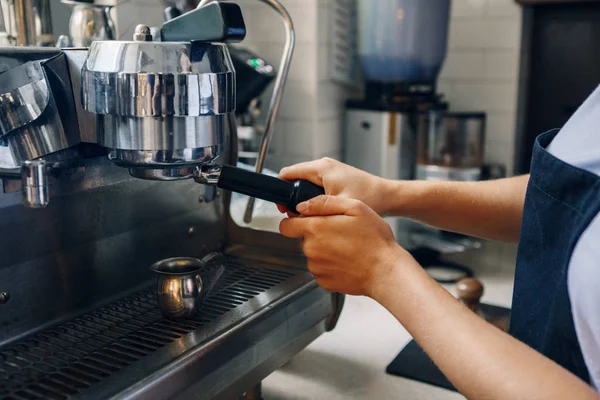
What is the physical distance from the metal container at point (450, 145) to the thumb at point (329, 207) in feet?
3.39

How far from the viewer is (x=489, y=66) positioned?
2010 mm

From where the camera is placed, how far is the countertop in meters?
0.87

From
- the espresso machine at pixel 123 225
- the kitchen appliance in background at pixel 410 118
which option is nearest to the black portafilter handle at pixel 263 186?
the espresso machine at pixel 123 225

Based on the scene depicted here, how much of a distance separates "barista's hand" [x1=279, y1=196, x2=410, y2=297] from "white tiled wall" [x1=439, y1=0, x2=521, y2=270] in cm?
151

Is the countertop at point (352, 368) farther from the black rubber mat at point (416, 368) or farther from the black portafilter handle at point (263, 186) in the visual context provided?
the black portafilter handle at point (263, 186)

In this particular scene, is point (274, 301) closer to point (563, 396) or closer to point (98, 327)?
point (98, 327)

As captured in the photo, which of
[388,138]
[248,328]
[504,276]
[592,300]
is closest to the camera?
[592,300]

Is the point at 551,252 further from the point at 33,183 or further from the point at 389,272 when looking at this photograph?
the point at 33,183

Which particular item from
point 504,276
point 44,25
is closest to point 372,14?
point 504,276

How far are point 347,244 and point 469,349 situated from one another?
A: 0.51ft

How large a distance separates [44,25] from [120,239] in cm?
32

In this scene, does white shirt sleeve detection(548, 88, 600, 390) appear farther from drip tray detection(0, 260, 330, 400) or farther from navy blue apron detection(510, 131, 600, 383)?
drip tray detection(0, 260, 330, 400)

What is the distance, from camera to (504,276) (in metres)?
1.51

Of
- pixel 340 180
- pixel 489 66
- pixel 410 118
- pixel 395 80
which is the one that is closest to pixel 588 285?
pixel 340 180
